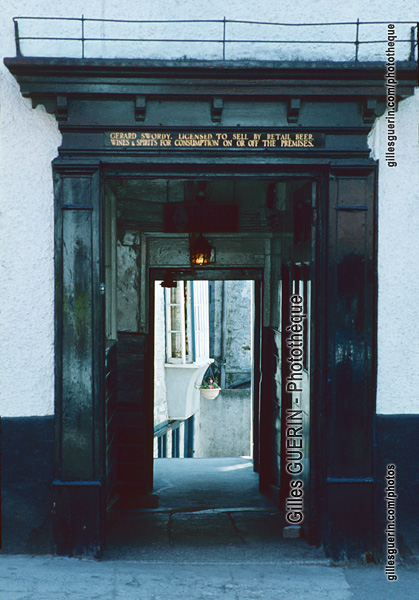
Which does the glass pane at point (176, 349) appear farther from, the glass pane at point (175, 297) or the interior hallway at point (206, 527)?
the interior hallway at point (206, 527)

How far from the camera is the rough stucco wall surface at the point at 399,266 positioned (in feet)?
17.1

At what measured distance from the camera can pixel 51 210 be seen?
5.13m

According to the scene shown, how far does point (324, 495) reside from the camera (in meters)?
5.30

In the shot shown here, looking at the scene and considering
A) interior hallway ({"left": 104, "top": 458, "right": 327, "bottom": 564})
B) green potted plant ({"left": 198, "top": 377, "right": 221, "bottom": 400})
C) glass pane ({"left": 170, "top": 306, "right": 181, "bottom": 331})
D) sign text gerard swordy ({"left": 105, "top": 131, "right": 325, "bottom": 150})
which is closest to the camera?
sign text gerard swordy ({"left": 105, "top": 131, "right": 325, "bottom": 150})

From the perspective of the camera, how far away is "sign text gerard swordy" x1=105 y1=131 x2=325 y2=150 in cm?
507

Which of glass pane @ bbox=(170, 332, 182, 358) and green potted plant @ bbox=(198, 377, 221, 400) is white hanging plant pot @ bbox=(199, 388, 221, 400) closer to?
green potted plant @ bbox=(198, 377, 221, 400)

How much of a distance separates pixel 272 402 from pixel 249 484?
1.40 m

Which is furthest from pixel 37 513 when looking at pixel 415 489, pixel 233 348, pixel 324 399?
pixel 233 348

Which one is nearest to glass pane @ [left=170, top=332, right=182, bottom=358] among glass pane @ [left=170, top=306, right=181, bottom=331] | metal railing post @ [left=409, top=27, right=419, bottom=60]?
glass pane @ [left=170, top=306, right=181, bottom=331]

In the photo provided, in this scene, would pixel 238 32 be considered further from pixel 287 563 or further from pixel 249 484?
pixel 249 484

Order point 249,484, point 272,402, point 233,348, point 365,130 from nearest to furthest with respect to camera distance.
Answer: point 365,130 < point 272,402 < point 249,484 < point 233,348

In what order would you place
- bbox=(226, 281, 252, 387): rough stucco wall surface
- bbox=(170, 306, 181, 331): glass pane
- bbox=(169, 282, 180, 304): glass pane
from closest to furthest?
bbox=(169, 282, 180, 304): glass pane → bbox=(170, 306, 181, 331): glass pane → bbox=(226, 281, 252, 387): rough stucco wall surface

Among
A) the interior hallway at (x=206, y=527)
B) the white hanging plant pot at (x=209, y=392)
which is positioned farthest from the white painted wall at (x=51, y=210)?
the white hanging plant pot at (x=209, y=392)

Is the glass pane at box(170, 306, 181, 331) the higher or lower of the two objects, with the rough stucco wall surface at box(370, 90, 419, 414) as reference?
lower
